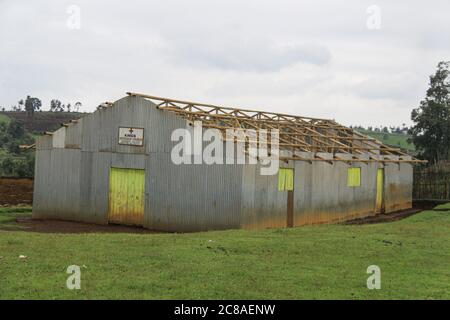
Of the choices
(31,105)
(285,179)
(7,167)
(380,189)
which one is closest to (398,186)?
(380,189)

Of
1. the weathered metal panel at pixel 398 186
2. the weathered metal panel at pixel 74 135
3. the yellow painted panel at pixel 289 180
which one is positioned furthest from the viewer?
the weathered metal panel at pixel 398 186

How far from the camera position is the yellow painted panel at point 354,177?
31433 millimetres

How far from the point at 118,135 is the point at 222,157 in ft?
Answer: 20.1

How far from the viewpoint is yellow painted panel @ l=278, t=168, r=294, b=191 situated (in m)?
25.0

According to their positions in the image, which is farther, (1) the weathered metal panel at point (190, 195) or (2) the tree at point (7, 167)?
(2) the tree at point (7, 167)

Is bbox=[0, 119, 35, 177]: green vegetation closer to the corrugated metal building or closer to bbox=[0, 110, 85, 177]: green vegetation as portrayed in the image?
bbox=[0, 110, 85, 177]: green vegetation

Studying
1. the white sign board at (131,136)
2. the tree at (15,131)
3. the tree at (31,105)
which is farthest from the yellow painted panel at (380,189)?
the tree at (31,105)

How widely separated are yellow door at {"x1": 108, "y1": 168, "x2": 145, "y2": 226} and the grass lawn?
21.6ft

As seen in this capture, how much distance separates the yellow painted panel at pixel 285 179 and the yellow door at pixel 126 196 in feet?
22.0

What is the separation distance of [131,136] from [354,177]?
47.9 ft

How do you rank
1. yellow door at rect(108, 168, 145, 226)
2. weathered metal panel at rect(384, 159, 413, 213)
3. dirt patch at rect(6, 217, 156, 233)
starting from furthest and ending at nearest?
weathered metal panel at rect(384, 159, 413, 213), yellow door at rect(108, 168, 145, 226), dirt patch at rect(6, 217, 156, 233)

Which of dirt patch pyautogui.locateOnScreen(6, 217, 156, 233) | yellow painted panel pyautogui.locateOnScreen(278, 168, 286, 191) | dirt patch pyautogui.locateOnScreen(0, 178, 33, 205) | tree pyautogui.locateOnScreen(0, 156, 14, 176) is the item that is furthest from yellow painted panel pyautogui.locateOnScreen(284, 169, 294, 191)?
tree pyautogui.locateOnScreen(0, 156, 14, 176)

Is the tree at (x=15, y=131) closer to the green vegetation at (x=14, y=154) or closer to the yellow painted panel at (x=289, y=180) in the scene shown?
the green vegetation at (x=14, y=154)

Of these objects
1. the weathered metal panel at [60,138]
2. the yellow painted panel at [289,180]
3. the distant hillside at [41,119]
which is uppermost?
the distant hillside at [41,119]
